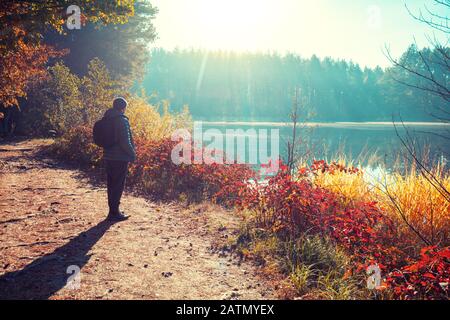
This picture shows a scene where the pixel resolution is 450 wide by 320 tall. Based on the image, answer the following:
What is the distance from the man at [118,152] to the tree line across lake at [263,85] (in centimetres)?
7465

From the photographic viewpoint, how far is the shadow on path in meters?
3.59

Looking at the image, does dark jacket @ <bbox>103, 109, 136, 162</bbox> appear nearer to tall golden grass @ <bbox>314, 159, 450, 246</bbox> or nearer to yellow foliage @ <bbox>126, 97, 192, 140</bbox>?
tall golden grass @ <bbox>314, 159, 450, 246</bbox>

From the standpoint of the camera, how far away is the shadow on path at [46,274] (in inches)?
141

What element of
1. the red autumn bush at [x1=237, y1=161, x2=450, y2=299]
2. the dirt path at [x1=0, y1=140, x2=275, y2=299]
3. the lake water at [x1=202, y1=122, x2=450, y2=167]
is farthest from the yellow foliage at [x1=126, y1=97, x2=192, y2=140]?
the red autumn bush at [x1=237, y1=161, x2=450, y2=299]

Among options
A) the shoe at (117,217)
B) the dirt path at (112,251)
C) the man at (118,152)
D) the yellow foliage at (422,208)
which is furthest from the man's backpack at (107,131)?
the yellow foliage at (422,208)

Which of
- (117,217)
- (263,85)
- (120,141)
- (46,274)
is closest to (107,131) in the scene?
(120,141)

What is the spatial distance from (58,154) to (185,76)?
302 feet

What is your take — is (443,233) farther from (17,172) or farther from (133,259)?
(17,172)

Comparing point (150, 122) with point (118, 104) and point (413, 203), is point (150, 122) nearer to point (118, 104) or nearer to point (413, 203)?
point (118, 104)

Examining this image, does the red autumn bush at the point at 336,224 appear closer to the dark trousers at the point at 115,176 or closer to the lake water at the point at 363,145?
the lake water at the point at 363,145

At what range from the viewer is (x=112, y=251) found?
4871mm

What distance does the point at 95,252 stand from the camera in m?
4.79

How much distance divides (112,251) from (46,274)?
1000 mm

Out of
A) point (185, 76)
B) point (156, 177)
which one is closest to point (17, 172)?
point (156, 177)
